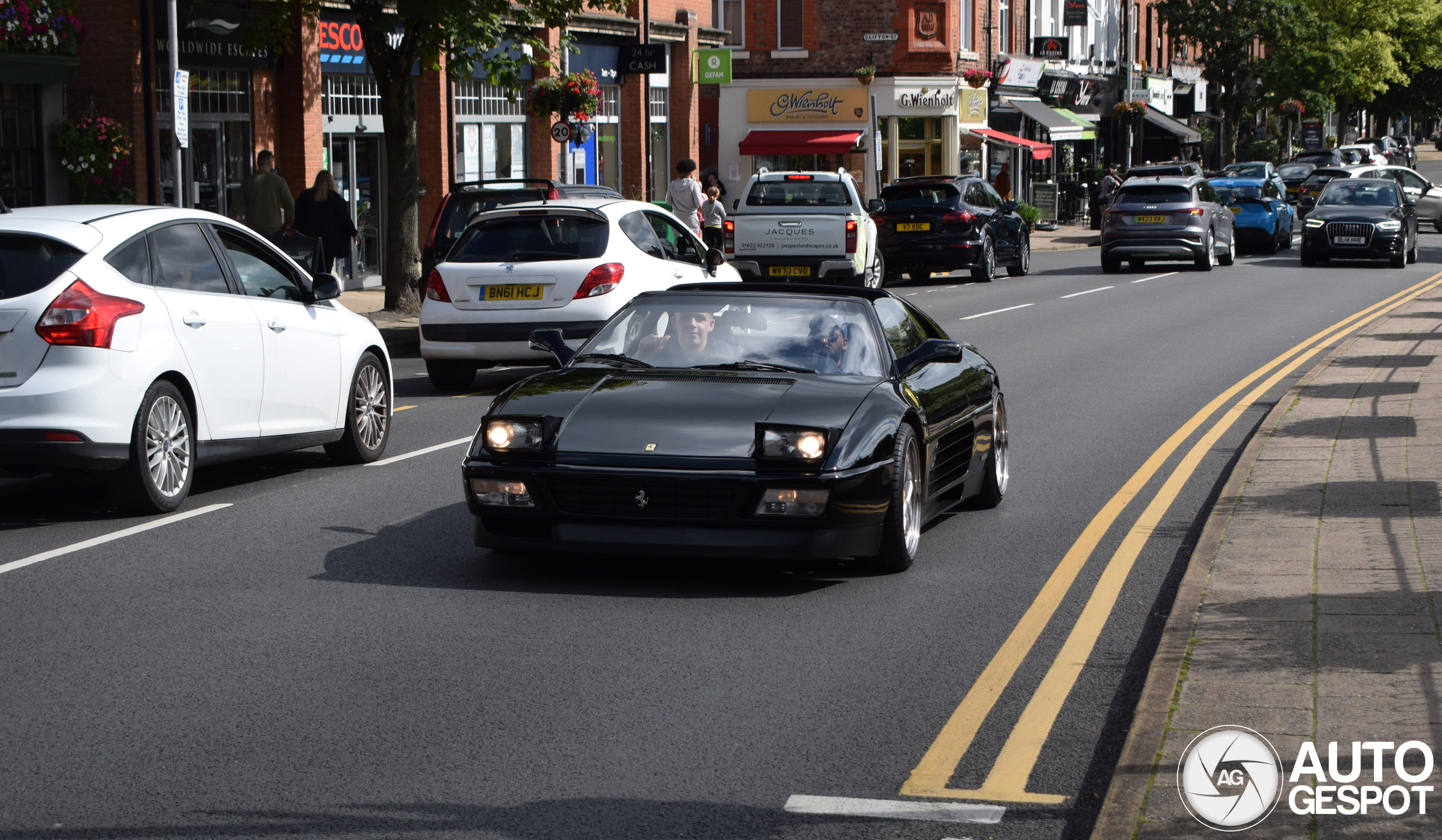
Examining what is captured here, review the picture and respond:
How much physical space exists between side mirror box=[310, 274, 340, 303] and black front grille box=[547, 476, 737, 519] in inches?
142

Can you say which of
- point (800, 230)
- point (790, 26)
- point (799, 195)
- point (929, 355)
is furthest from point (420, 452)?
point (790, 26)

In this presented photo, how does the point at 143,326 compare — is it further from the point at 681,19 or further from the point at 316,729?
the point at 681,19

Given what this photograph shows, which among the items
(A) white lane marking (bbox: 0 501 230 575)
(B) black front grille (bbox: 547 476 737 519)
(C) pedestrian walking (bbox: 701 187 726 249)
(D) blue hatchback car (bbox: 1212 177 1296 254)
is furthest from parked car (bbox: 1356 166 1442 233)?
(B) black front grille (bbox: 547 476 737 519)

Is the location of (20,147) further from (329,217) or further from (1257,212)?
(1257,212)

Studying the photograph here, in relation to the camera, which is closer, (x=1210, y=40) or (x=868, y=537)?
(x=868, y=537)

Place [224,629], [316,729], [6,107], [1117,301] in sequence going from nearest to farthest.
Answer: [316,729]
[224,629]
[6,107]
[1117,301]

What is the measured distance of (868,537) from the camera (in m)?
7.46

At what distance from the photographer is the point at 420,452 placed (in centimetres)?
1150

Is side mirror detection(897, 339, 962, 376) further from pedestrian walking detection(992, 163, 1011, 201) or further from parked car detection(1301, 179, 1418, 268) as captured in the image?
pedestrian walking detection(992, 163, 1011, 201)

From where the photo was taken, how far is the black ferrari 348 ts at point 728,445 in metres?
7.23

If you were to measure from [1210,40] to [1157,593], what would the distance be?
59.2 metres

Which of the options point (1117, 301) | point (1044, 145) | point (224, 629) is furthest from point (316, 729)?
point (1044, 145)

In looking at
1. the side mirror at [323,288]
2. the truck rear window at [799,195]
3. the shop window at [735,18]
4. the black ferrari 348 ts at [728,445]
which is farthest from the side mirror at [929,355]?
the shop window at [735,18]

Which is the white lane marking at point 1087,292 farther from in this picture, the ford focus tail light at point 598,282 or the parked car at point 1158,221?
the ford focus tail light at point 598,282
